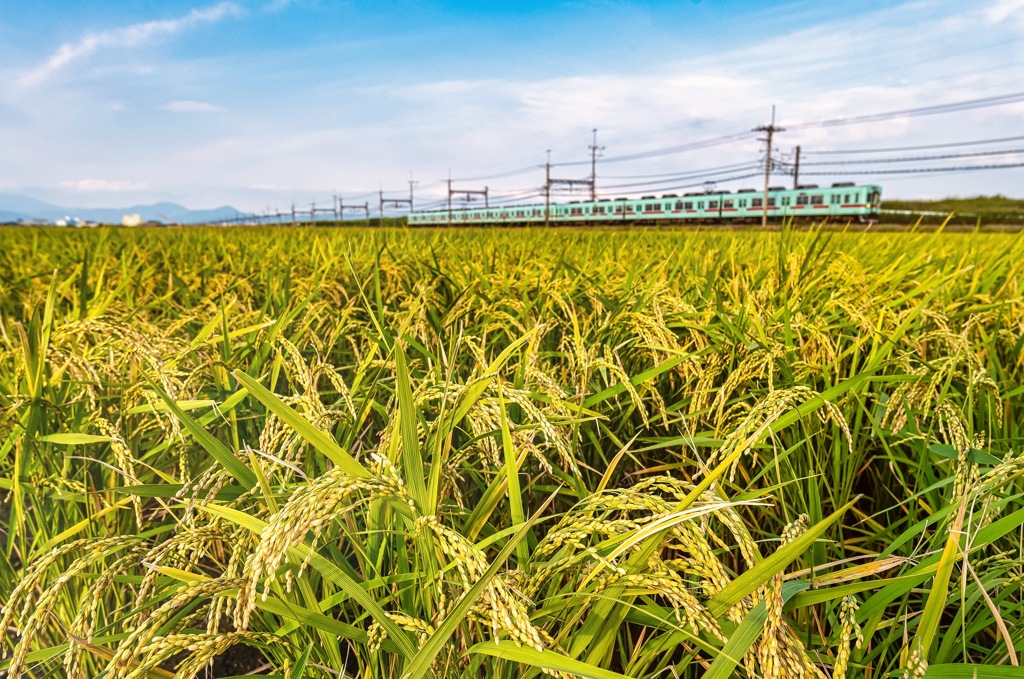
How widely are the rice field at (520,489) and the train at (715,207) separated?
24428 millimetres

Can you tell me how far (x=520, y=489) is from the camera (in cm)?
103

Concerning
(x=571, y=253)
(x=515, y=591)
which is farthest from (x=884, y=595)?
(x=571, y=253)

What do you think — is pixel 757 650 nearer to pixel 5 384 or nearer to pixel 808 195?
pixel 5 384

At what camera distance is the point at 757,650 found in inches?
30.4

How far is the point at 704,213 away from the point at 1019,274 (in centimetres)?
3241

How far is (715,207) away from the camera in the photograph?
108ft

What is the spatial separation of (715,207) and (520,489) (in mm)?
34969

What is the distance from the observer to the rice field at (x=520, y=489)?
66cm

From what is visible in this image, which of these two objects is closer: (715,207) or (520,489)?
(520,489)

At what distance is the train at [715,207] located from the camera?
92.9 ft

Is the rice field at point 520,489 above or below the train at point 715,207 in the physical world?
below

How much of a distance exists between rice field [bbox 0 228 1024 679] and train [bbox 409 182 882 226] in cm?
2443

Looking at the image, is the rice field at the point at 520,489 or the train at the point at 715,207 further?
the train at the point at 715,207

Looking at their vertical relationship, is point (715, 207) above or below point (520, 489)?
above
